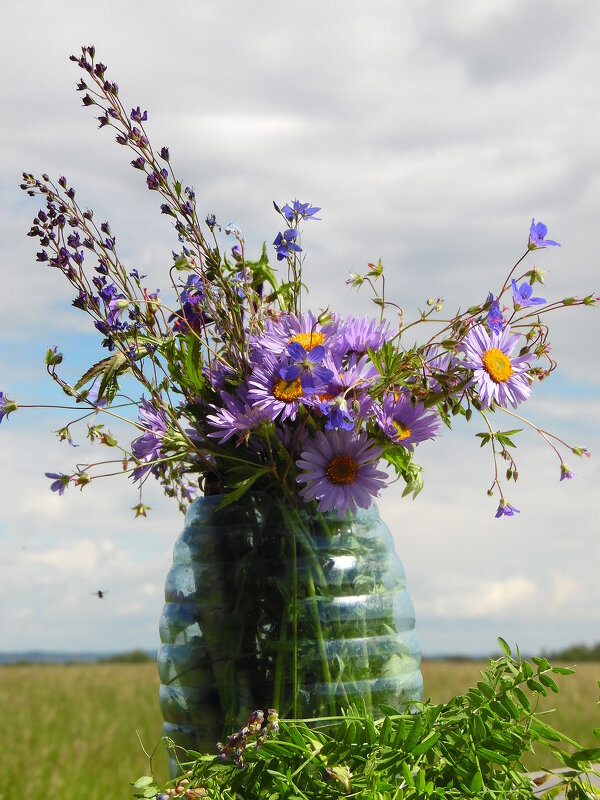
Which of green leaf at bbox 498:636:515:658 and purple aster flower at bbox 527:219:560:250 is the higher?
purple aster flower at bbox 527:219:560:250

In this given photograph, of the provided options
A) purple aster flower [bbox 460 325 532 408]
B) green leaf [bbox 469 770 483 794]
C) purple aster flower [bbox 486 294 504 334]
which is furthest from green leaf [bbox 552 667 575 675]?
purple aster flower [bbox 486 294 504 334]

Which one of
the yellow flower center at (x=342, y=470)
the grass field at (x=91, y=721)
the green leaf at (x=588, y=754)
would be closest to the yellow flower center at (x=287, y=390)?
the yellow flower center at (x=342, y=470)

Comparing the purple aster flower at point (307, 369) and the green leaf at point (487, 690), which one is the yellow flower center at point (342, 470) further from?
the green leaf at point (487, 690)

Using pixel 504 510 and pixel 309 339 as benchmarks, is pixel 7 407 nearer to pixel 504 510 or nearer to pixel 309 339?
pixel 309 339

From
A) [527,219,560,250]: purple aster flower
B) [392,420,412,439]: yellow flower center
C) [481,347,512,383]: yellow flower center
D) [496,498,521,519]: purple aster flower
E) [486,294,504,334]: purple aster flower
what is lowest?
[496,498,521,519]: purple aster flower

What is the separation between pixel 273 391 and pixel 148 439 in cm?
34

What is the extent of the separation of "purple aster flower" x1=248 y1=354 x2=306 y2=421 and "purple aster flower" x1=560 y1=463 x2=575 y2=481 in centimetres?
48

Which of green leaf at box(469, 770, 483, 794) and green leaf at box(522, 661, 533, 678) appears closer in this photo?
green leaf at box(469, 770, 483, 794)

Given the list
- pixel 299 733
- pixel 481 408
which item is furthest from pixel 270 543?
pixel 481 408

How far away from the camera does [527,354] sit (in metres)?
1.49

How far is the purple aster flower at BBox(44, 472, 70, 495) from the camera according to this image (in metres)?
1.49

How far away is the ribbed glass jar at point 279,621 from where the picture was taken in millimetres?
1430

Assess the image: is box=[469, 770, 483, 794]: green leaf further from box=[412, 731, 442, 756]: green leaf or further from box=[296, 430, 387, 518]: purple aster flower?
box=[296, 430, 387, 518]: purple aster flower

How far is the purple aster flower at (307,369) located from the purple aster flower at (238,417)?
3.5 inches
